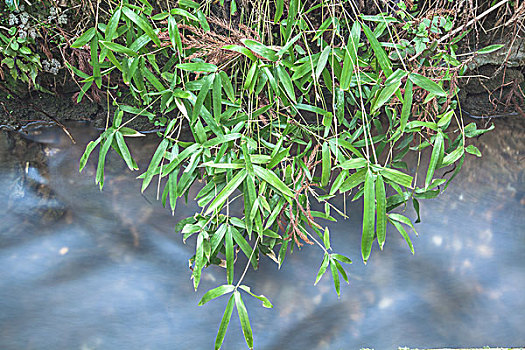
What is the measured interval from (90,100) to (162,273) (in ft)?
1.94

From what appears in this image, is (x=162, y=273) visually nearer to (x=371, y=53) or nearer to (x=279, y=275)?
(x=279, y=275)

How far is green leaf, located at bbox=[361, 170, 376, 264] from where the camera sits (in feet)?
1.48

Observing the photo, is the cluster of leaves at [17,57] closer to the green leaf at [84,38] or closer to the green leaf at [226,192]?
the green leaf at [84,38]

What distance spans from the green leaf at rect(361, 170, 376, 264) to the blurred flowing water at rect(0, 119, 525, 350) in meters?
0.80

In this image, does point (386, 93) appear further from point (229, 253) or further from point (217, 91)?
point (229, 253)

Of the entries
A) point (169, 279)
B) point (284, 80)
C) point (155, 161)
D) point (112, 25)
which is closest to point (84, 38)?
point (112, 25)

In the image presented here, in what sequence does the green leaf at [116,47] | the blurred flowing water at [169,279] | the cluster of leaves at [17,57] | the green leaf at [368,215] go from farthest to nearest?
the blurred flowing water at [169,279] → the cluster of leaves at [17,57] → the green leaf at [116,47] → the green leaf at [368,215]

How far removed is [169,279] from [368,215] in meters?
0.90

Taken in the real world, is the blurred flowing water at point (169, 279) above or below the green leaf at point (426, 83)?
below

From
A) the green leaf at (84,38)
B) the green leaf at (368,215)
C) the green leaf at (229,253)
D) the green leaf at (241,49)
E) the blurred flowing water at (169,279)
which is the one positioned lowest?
the blurred flowing water at (169,279)

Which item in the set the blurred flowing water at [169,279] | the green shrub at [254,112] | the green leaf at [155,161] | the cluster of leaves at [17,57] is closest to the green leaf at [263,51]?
the green shrub at [254,112]

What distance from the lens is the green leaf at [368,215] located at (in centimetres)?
45

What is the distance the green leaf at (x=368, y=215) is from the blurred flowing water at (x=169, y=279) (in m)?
0.80

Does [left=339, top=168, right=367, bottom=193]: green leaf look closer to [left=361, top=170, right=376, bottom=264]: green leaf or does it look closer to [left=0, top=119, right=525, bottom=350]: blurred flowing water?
[left=361, top=170, right=376, bottom=264]: green leaf
